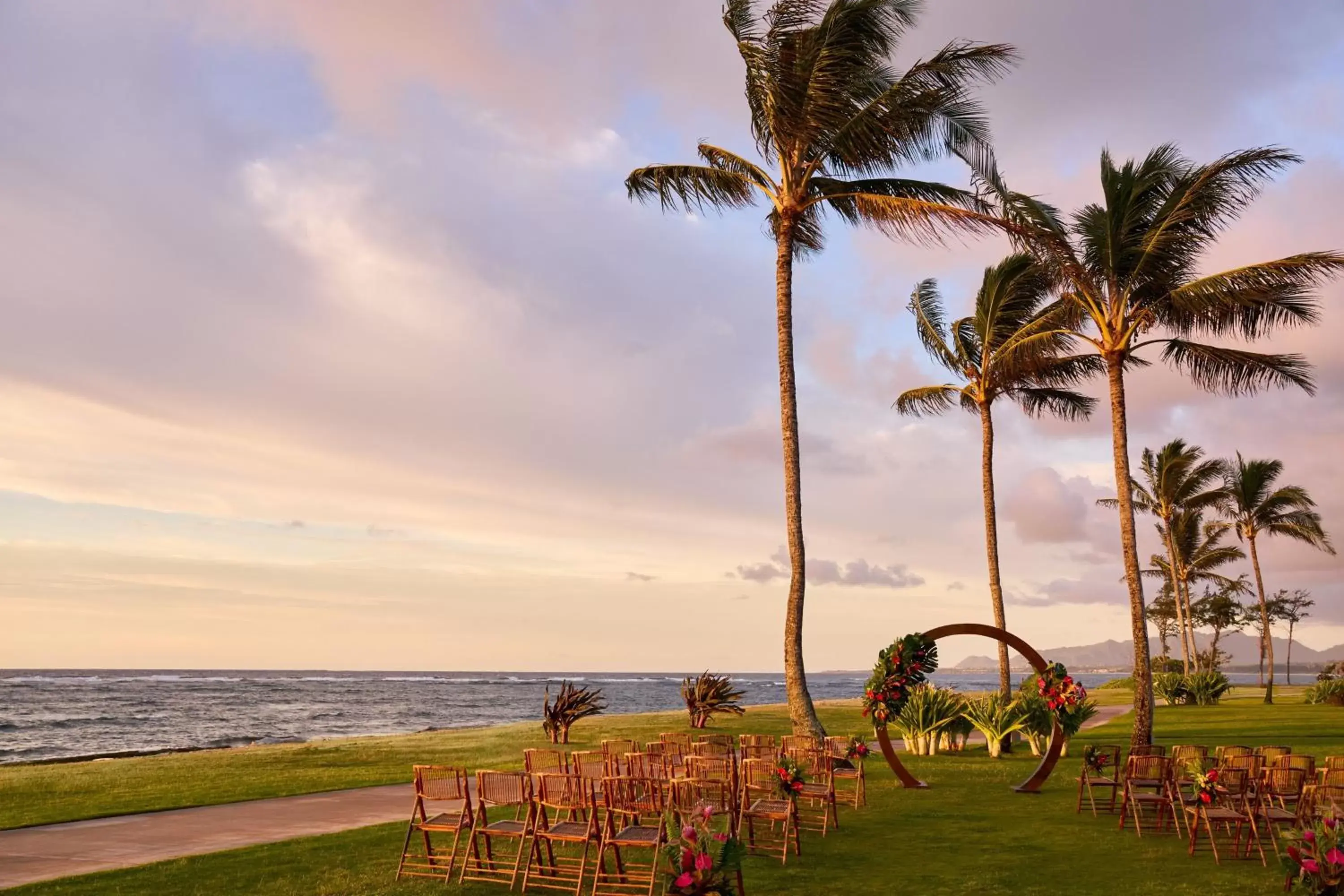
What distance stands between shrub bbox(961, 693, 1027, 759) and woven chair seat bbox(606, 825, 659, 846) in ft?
39.7

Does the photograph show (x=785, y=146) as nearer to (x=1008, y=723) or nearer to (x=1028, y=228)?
(x=1028, y=228)

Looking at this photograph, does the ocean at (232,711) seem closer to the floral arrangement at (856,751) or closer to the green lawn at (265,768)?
the green lawn at (265,768)

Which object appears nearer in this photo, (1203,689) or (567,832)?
(567,832)

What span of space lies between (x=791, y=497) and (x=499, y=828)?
10.4 metres

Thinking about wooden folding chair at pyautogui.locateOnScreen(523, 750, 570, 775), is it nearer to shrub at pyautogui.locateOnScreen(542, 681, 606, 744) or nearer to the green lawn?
the green lawn

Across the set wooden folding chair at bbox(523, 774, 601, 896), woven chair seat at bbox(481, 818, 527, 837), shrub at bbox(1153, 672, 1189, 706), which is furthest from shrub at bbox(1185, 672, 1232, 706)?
woven chair seat at bbox(481, 818, 527, 837)

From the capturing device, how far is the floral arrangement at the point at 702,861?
634cm

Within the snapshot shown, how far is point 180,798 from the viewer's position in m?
13.7

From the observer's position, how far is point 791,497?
17.9 metres

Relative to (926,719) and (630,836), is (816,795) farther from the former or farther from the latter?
(926,719)

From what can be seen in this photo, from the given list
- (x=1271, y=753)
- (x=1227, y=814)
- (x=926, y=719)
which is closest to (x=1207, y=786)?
(x=1227, y=814)

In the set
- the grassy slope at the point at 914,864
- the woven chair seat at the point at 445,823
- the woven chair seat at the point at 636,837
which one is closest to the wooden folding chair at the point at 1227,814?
the grassy slope at the point at 914,864

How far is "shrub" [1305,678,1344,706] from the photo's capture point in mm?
35656

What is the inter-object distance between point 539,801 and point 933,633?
28.9 feet
